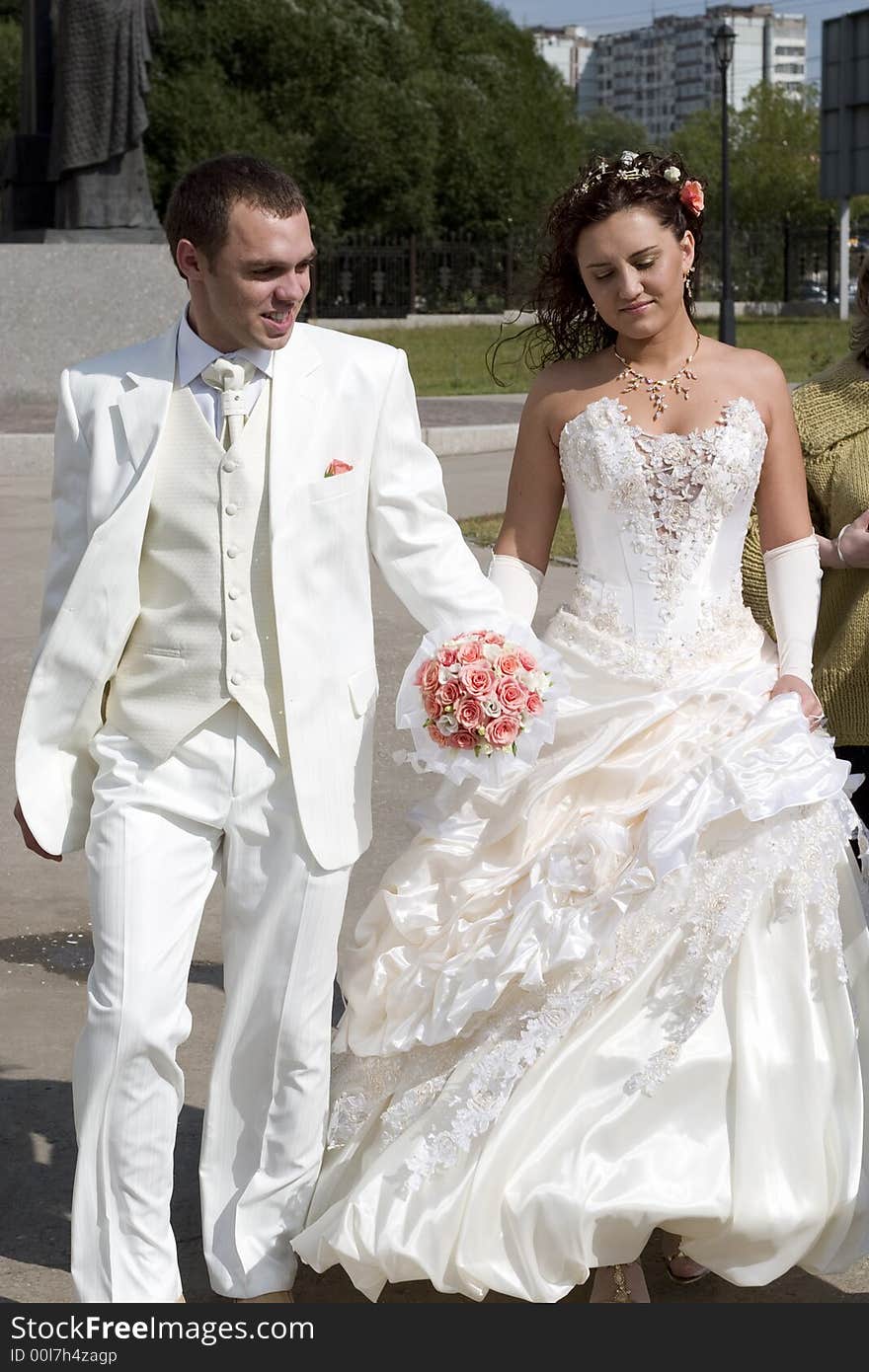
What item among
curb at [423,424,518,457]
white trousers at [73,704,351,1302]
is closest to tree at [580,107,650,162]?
curb at [423,424,518,457]

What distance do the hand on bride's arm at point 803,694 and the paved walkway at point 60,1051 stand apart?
3.85 ft

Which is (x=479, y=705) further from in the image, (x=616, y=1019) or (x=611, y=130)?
(x=611, y=130)

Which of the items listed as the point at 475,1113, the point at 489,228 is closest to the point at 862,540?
the point at 475,1113

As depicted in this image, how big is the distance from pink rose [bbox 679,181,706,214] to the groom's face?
1.18 meters

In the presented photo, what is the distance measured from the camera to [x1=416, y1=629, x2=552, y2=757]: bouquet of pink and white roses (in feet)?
11.5

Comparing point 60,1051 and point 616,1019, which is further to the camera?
point 60,1051

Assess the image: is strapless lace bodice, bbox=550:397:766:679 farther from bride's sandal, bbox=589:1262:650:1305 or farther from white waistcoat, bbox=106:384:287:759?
bride's sandal, bbox=589:1262:650:1305

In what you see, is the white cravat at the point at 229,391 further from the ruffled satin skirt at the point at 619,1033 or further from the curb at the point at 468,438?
the curb at the point at 468,438

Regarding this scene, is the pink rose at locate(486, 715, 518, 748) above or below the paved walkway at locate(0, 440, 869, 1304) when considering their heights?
above

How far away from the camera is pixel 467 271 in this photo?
4828 cm

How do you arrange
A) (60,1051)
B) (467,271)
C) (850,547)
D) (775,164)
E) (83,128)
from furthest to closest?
(775,164) < (467,271) < (83,128) < (60,1051) < (850,547)

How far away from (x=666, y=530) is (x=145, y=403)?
50.1 inches

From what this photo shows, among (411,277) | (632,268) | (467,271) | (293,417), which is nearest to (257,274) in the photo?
(293,417)

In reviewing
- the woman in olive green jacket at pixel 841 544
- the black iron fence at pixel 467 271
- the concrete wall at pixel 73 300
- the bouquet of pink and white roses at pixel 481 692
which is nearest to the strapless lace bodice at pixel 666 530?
the woman in olive green jacket at pixel 841 544
